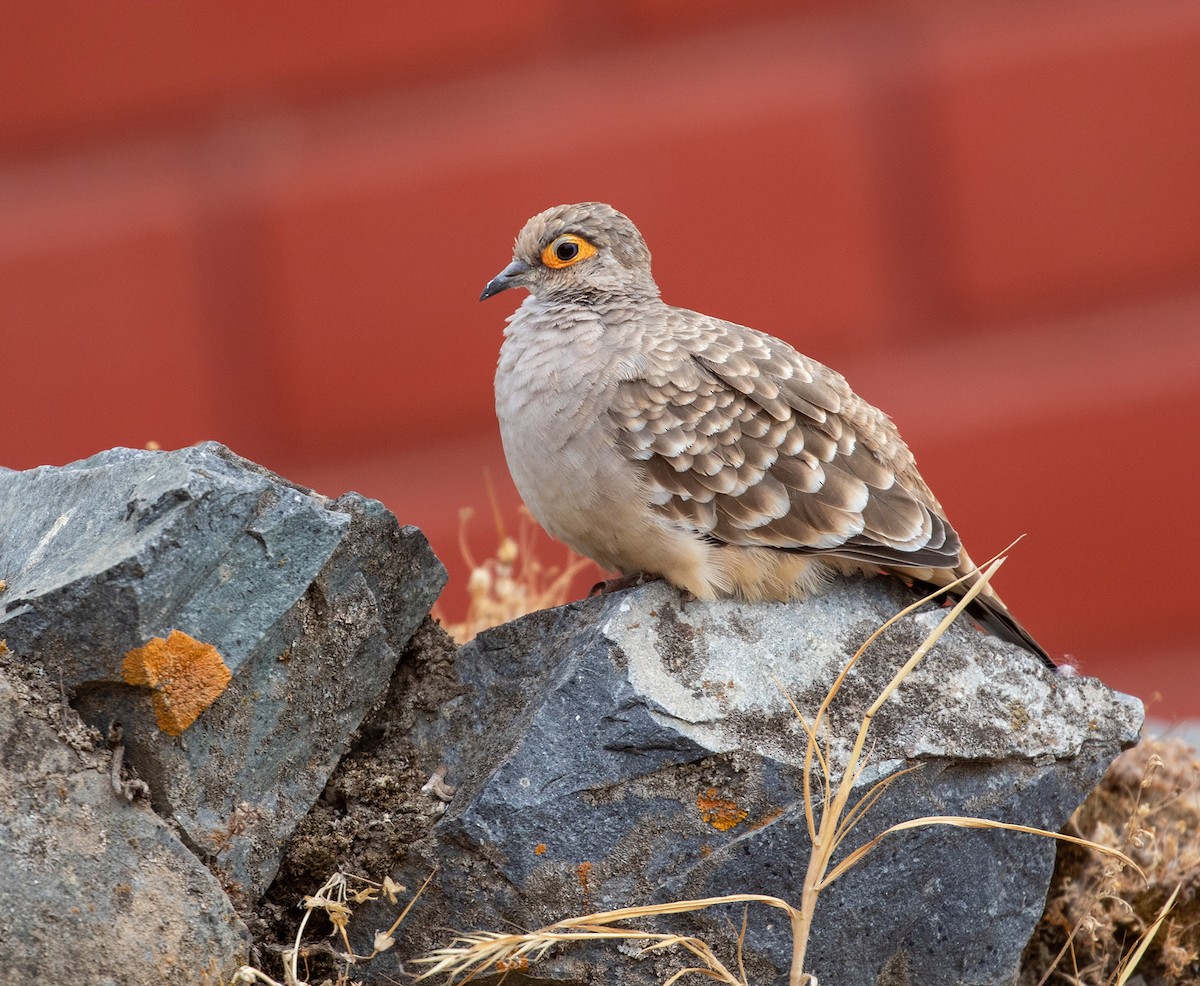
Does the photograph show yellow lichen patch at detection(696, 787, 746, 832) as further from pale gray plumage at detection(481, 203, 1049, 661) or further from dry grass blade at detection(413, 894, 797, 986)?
pale gray plumage at detection(481, 203, 1049, 661)

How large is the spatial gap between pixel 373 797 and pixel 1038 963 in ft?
6.07

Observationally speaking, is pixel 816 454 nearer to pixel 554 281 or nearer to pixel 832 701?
pixel 832 701

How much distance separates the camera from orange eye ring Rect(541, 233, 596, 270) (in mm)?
4082

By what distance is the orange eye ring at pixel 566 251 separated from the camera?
408 cm

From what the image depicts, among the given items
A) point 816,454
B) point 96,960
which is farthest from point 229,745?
point 816,454

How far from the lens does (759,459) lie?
141 inches

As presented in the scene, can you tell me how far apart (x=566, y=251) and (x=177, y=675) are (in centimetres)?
180

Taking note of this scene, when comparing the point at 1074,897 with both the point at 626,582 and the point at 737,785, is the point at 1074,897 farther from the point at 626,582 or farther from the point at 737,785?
the point at 626,582

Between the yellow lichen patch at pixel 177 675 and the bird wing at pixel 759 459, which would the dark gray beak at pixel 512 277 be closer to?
the bird wing at pixel 759 459

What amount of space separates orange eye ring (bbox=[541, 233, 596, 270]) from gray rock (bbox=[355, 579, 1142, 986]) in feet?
3.72

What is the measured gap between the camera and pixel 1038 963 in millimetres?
3684

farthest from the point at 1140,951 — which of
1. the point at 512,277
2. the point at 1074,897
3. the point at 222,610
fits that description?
the point at 512,277

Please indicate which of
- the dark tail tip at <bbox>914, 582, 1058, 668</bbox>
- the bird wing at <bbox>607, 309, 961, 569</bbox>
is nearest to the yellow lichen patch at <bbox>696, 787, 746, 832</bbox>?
the bird wing at <bbox>607, 309, 961, 569</bbox>

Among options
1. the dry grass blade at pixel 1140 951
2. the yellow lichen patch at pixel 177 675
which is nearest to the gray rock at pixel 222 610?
the yellow lichen patch at pixel 177 675
